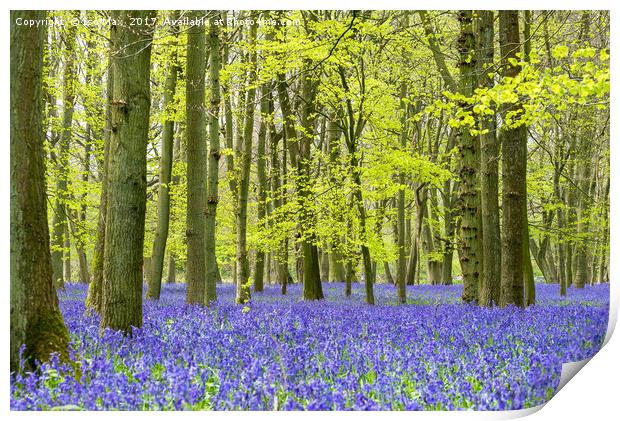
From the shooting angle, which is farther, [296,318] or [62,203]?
[62,203]

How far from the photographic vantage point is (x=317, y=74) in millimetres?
11031

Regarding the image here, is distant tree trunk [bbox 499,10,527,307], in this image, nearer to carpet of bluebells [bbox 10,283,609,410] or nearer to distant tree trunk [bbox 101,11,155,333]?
carpet of bluebells [bbox 10,283,609,410]

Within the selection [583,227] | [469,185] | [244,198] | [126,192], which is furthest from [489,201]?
[126,192]

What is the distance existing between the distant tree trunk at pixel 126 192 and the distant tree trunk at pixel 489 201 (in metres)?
4.91

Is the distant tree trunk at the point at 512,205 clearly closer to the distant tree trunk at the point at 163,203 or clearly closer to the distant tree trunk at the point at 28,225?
the distant tree trunk at the point at 28,225

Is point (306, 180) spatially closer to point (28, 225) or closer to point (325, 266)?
point (28, 225)

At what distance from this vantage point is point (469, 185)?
29.5ft

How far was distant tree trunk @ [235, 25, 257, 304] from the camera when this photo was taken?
10578 millimetres
